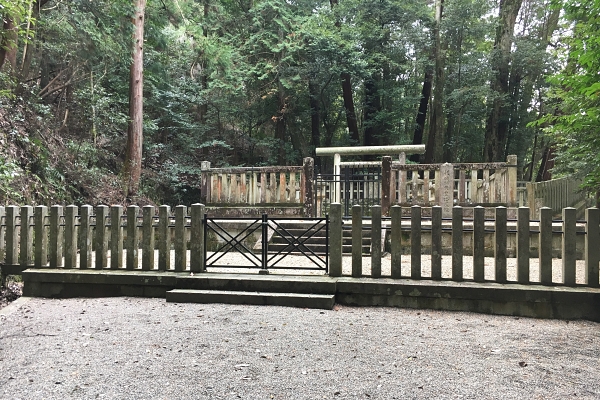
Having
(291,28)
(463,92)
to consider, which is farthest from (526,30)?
(291,28)

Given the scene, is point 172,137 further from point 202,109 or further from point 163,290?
point 163,290

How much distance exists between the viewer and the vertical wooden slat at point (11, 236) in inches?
202

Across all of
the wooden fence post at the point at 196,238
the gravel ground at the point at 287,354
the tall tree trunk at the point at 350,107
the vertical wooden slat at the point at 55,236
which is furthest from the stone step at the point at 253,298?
the tall tree trunk at the point at 350,107

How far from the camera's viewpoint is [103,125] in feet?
39.1

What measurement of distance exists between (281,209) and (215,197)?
172 centimetres

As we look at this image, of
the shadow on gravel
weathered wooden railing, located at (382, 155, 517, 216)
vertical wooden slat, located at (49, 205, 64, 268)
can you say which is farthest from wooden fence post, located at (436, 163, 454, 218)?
the shadow on gravel

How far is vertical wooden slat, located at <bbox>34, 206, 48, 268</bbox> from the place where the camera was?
501 cm

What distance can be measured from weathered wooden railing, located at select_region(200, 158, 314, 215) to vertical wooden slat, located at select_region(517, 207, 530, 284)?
5.30 m

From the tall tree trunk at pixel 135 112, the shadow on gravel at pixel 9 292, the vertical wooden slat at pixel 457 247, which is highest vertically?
the tall tree trunk at pixel 135 112

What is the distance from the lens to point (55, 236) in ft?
16.4

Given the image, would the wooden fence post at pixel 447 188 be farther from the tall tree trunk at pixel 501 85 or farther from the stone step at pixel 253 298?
the tall tree trunk at pixel 501 85

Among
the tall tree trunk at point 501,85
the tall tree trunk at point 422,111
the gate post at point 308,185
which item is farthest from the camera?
the tall tree trunk at point 422,111

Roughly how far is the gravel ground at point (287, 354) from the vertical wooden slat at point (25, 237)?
112 cm

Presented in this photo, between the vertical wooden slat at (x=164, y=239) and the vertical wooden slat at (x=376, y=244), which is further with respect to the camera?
the vertical wooden slat at (x=164, y=239)
